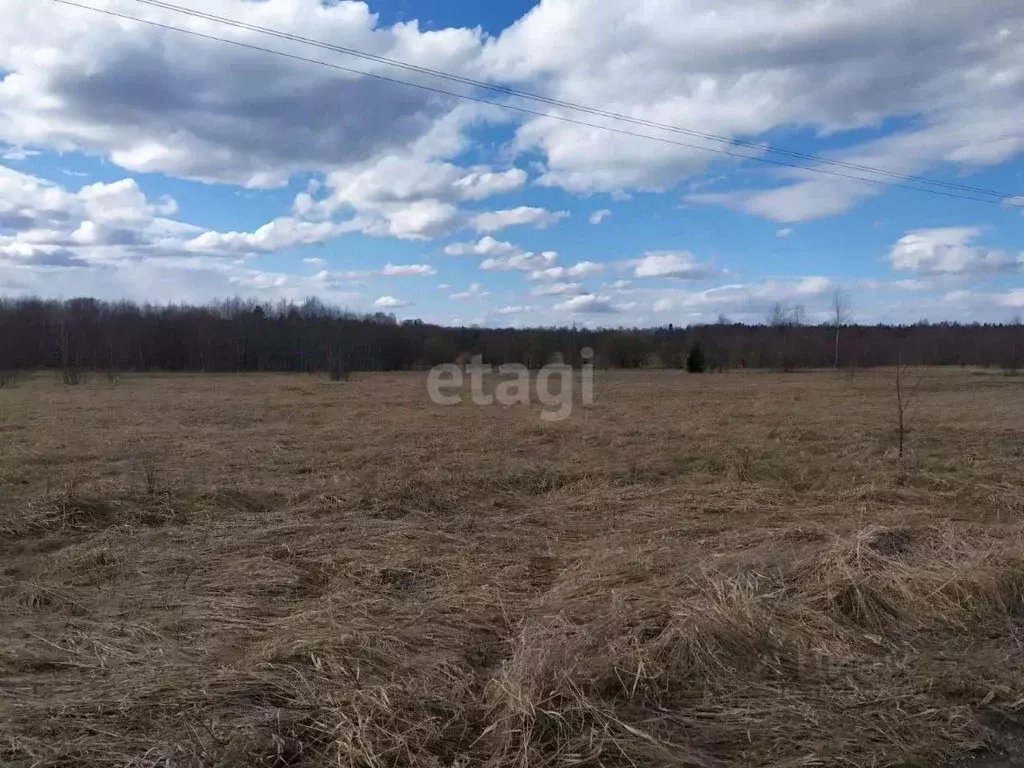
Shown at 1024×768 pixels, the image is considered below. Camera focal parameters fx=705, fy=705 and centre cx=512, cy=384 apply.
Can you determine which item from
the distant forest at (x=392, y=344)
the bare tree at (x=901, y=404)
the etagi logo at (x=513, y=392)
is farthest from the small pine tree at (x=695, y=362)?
the bare tree at (x=901, y=404)

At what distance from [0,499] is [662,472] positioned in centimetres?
858

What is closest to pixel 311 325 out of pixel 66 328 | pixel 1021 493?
pixel 66 328

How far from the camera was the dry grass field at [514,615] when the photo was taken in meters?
3.05

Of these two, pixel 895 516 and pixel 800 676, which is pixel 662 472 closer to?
pixel 895 516

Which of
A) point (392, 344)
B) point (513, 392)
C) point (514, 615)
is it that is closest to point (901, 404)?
point (513, 392)

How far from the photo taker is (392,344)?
2778 inches

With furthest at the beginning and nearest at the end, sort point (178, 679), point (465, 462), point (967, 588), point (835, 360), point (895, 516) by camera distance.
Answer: point (835, 360)
point (465, 462)
point (895, 516)
point (967, 588)
point (178, 679)

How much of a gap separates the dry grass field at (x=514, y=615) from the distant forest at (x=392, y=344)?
49.0 m

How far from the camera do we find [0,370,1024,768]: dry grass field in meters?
3.05

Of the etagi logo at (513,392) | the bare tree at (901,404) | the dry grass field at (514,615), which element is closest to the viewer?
the dry grass field at (514,615)

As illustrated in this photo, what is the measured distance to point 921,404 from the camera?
80.3 ft

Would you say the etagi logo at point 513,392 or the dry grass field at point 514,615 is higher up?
the etagi logo at point 513,392

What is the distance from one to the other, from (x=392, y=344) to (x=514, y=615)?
220 ft

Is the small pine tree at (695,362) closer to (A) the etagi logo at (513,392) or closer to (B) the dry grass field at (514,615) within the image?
(A) the etagi logo at (513,392)
